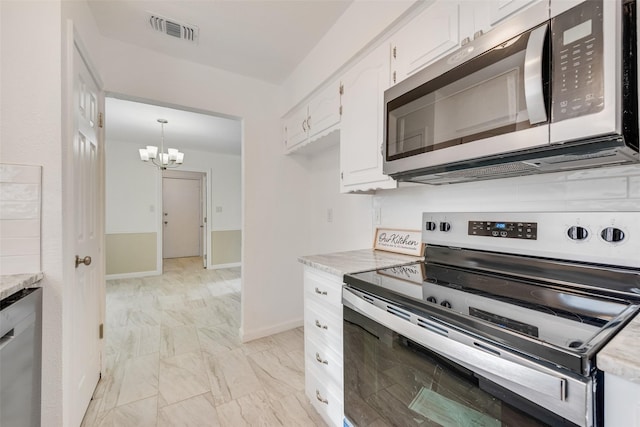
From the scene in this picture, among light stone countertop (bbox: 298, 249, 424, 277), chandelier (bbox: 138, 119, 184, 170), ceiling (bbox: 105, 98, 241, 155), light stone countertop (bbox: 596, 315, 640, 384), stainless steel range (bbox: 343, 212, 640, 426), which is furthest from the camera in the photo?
chandelier (bbox: 138, 119, 184, 170)

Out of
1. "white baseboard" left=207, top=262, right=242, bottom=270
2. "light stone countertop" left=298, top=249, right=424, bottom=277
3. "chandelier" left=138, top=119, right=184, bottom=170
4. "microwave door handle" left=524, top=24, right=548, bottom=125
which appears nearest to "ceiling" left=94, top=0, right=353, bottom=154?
"microwave door handle" left=524, top=24, right=548, bottom=125

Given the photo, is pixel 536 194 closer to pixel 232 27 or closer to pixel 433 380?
pixel 433 380

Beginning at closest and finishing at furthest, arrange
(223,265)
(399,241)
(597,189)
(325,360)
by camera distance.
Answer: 1. (597,189)
2. (325,360)
3. (399,241)
4. (223,265)

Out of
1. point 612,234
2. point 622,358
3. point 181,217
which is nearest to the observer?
point 622,358

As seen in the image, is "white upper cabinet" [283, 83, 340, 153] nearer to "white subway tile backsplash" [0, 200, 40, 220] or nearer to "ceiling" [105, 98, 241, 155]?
"ceiling" [105, 98, 241, 155]

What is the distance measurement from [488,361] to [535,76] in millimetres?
756

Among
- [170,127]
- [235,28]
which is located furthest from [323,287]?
[170,127]

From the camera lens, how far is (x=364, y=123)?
1.53 m

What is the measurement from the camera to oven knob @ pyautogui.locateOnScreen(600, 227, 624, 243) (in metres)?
0.82

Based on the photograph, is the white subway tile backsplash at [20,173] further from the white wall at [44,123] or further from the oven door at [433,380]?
the oven door at [433,380]

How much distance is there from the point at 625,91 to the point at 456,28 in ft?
2.14

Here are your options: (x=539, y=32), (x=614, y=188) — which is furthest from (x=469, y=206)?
(x=539, y=32)

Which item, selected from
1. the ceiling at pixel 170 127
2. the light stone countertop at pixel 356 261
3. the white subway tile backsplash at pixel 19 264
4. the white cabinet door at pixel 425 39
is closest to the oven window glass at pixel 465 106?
the white cabinet door at pixel 425 39

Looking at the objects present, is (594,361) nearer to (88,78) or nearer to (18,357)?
(18,357)
